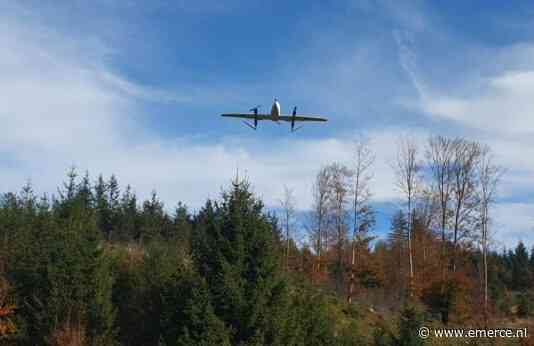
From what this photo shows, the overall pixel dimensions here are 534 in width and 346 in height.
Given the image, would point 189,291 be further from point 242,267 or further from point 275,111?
point 275,111

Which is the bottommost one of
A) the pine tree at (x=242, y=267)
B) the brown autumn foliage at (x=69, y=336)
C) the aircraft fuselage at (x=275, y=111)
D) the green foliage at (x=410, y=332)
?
the brown autumn foliage at (x=69, y=336)

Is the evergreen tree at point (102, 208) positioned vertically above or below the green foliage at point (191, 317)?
above

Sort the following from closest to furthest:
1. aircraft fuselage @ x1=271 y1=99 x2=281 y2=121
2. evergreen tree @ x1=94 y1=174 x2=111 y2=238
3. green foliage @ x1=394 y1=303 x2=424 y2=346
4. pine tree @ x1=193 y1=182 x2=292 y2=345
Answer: aircraft fuselage @ x1=271 y1=99 x2=281 y2=121 → pine tree @ x1=193 y1=182 x2=292 y2=345 → green foliage @ x1=394 y1=303 x2=424 y2=346 → evergreen tree @ x1=94 y1=174 x2=111 y2=238

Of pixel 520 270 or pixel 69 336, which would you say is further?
pixel 520 270

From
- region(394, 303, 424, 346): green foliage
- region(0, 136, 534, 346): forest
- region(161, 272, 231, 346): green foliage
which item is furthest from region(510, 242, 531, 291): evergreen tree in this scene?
region(161, 272, 231, 346): green foliage

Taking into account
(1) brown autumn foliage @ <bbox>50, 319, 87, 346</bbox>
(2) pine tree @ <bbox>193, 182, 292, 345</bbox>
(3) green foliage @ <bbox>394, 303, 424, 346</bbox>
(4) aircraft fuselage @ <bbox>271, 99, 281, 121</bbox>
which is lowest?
(1) brown autumn foliage @ <bbox>50, 319, 87, 346</bbox>

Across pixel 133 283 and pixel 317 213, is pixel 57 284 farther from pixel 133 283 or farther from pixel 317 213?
pixel 317 213

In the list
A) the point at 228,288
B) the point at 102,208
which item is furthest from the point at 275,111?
the point at 102,208

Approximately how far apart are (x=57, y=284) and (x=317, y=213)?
2286 centimetres

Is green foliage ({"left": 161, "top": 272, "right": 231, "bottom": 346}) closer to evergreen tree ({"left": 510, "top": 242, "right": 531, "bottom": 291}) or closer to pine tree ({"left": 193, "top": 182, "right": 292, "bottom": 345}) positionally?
pine tree ({"left": 193, "top": 182, "right": 292, "bottom": 345})

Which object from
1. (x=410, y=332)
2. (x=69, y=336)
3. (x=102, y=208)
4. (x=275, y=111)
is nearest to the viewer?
(x=275, y=111)

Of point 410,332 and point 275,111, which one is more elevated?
point 275,111

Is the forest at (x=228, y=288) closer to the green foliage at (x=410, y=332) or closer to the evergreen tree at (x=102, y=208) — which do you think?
the green foliage at (x=410, y=332)

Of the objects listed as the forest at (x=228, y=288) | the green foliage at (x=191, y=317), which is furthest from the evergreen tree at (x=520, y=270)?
the green foliage at (x=191, y=317)
